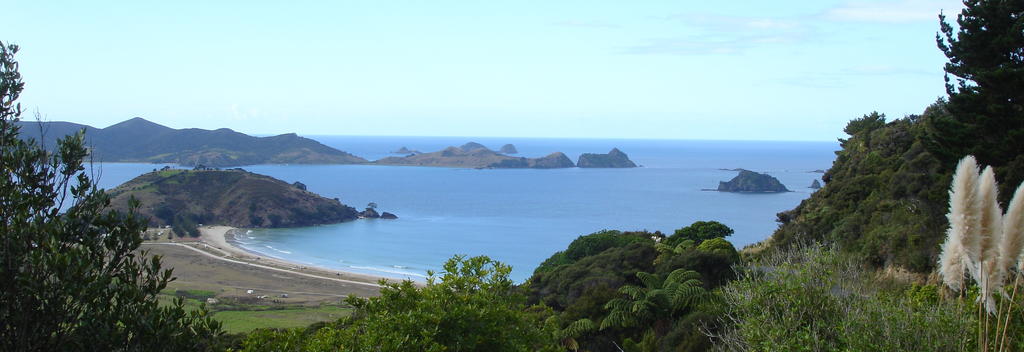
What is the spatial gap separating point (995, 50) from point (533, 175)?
12903cm

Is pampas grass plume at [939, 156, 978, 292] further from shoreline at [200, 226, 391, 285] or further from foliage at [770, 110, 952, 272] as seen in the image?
shoreline at [200, 226, 391, 285]

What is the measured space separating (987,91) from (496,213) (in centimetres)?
7115

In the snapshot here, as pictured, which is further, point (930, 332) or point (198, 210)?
point (198, 210)

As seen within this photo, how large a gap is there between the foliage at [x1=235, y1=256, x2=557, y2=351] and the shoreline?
37614 millimetres

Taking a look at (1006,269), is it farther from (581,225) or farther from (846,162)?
(581,225)

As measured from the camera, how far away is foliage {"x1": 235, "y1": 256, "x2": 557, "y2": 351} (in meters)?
6.04

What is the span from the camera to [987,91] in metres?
14.4

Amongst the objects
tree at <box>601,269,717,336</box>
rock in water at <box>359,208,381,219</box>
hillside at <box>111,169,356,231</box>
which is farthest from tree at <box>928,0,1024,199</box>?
rock in water at <box>359,208,381,219</box>

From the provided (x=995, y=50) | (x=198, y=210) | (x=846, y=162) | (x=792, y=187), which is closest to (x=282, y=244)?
(x=198, y=210)

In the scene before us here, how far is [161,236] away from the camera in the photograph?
6869cm

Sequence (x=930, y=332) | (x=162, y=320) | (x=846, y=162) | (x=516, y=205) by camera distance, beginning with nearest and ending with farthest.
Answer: (x=162, y=320) < (x=930, y=332) < (x=846, y=162) < (x=516, y=205)

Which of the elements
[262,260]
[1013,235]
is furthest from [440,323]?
[262,260]

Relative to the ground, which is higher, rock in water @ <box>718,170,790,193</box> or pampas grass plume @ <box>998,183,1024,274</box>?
pampas grass plume @ <box>998,183,1024,274</box>

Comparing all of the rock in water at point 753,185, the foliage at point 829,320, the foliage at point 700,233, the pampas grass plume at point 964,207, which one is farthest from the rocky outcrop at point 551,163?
the pampas grass plume at point 964,207
